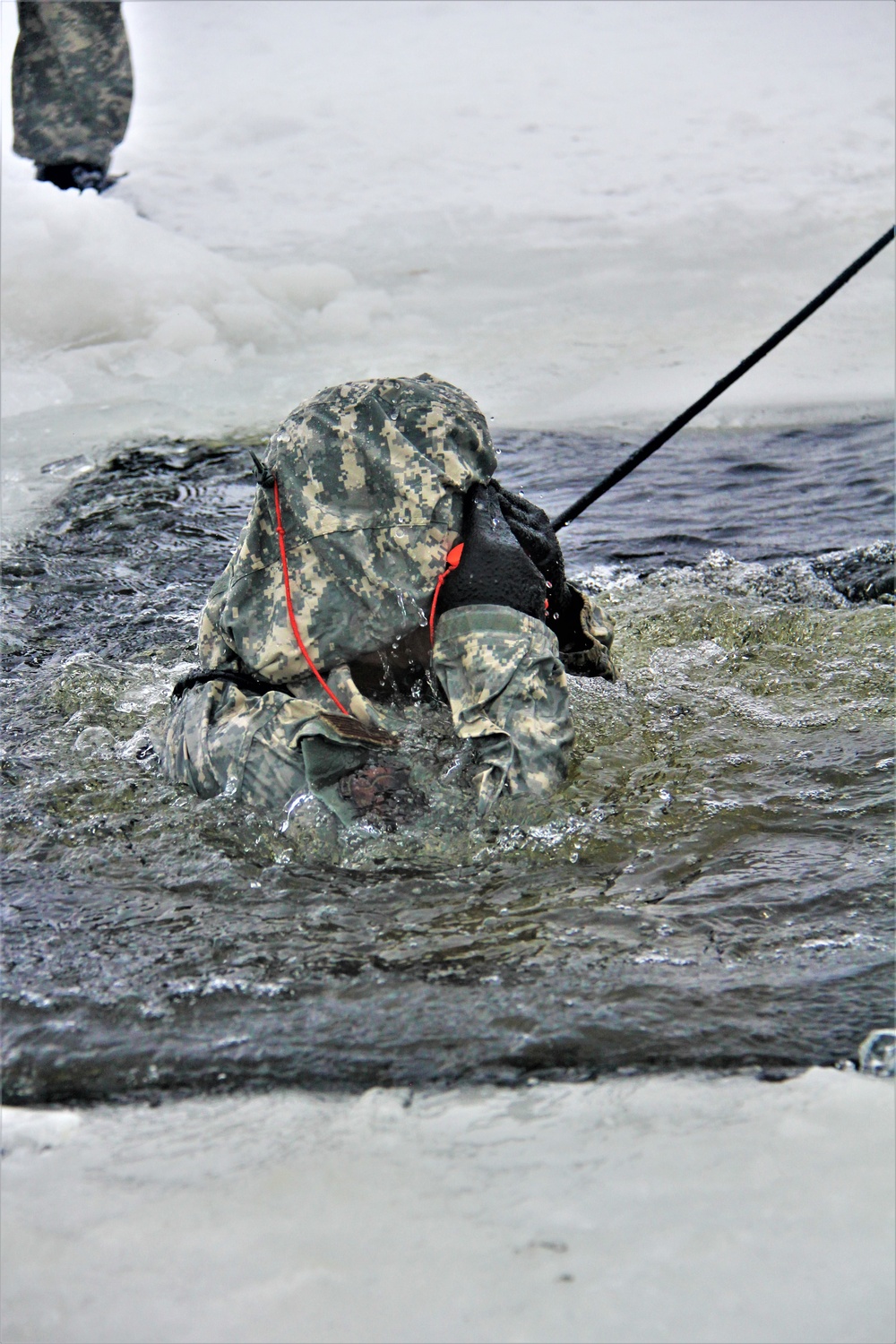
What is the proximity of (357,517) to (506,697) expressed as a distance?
488 millimetres

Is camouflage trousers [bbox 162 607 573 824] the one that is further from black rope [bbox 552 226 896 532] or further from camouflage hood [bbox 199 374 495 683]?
black rope [bbox 552 226 896 532]

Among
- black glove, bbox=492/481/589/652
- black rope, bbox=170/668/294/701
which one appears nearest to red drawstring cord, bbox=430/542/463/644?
black glove, bbox=492/481/589/652

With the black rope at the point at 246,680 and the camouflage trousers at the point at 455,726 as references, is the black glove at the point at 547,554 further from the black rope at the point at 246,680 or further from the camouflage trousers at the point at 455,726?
the black rope at the point at 246,680

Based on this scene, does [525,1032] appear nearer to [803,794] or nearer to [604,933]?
[604,933]

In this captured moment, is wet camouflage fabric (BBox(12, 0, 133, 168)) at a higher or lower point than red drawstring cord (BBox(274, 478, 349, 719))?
higher

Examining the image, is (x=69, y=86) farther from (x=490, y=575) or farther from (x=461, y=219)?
(x=490, y=575)

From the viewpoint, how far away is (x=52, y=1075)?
1994 mm

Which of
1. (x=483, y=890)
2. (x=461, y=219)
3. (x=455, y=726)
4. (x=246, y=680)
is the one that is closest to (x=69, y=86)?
(x=461, y=219)

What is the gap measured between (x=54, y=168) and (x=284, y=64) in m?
3.52

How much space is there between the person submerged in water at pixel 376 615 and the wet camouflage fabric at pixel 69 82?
19.1 feet

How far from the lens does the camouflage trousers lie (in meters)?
2.43

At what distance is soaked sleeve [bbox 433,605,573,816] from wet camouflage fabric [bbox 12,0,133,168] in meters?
6.29

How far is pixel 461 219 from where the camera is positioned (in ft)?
26.8

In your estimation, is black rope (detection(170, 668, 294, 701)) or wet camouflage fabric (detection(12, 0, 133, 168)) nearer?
black rope (detection(170, 668, 294, 701))
